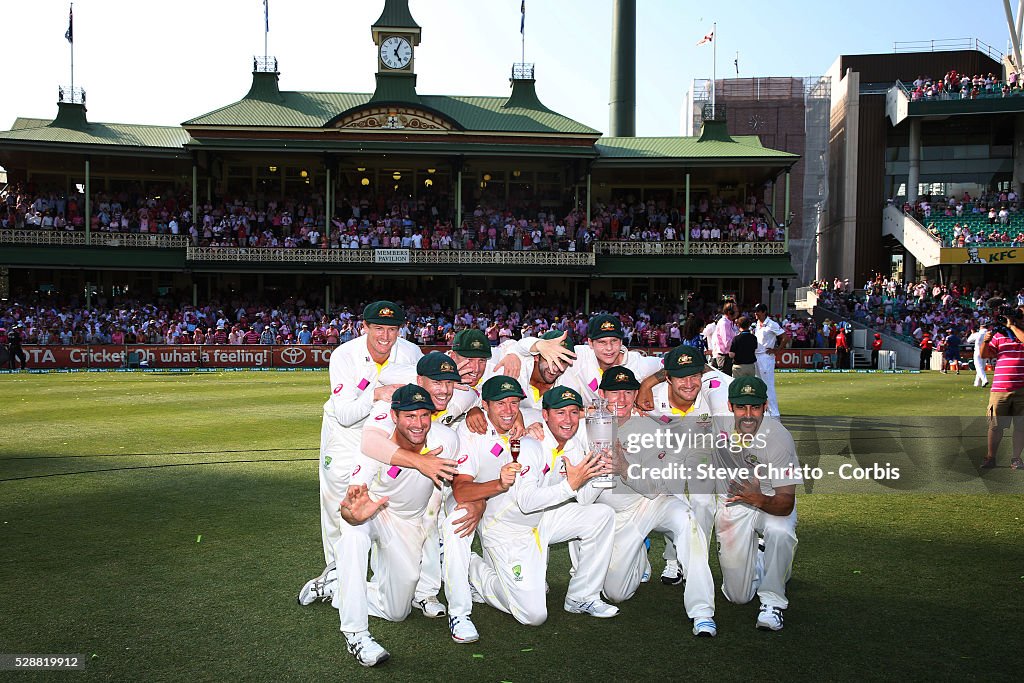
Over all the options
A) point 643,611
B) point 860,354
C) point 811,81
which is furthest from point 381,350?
point 811,81

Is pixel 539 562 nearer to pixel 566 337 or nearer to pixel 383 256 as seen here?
pixel 566 337

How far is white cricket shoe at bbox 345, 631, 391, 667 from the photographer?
15.8 ft

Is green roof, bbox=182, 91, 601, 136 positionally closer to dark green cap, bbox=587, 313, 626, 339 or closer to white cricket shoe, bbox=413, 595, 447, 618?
dark green cap, bbox=587, 313, 626, 339

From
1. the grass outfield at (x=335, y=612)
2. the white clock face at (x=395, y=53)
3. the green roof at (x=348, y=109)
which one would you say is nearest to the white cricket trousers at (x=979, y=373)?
the grass outfield at (x=335, y=612)

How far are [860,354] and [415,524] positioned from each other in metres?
31.3

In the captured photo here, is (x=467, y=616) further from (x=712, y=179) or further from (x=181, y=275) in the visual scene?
(x=712, y=179)

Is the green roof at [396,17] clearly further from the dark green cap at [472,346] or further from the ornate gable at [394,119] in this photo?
the dark green cap at [472,346]

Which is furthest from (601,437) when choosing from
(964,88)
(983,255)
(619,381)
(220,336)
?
(964,88)

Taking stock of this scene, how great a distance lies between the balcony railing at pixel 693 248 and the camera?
38.6 m

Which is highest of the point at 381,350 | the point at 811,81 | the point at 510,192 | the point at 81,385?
the point at 811,81

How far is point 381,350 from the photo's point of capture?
21.7 feet

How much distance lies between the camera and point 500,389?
5.76m

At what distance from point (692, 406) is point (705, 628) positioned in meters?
1.84

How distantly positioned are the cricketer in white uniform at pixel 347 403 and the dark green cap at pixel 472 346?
0.40 m
